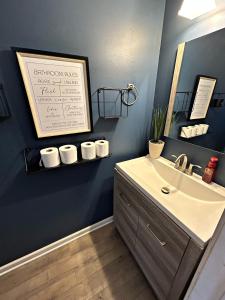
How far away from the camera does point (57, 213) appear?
4.18ft

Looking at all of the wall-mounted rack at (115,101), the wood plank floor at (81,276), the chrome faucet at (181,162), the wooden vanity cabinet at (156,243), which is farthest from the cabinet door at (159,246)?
the wall-mounted rack at (115,101)

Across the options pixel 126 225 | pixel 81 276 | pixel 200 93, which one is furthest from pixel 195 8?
pixel 81 276

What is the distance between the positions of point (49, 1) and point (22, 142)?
847 millimetres

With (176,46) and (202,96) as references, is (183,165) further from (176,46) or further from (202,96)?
(176,46)

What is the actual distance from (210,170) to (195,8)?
1.16 m

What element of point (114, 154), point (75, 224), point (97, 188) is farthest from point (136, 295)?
point (114, 154)

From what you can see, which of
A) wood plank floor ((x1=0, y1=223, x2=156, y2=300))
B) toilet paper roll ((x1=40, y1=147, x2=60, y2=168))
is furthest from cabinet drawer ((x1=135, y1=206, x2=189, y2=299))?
toilet paper roll ((x1=40, y1=147, x2=60, y2=168))

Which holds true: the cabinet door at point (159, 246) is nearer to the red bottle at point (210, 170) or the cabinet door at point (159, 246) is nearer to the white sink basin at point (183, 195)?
the white sink basin at point (183, 195)

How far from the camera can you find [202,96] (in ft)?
3.34

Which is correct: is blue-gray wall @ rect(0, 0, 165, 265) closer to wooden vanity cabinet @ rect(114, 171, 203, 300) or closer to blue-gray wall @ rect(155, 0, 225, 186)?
blue-gray wall @ rect(155, 0, 225, 186)

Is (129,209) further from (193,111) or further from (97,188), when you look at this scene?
(193,111)

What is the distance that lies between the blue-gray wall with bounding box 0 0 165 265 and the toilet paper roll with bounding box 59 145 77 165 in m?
0.09

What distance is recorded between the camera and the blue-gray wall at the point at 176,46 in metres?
0.94

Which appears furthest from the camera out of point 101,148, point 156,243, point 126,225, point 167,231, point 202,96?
point 126,225
